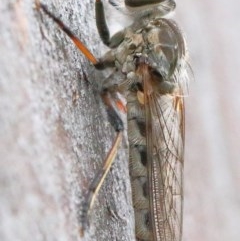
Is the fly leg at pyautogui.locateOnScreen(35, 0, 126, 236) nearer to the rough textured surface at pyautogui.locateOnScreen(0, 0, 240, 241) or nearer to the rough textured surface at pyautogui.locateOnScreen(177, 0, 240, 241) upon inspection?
the rough textured surface at pyautogui.locateOnScreen(0, 0, 240, 241)

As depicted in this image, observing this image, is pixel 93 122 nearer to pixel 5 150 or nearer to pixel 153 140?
pixel 153 140

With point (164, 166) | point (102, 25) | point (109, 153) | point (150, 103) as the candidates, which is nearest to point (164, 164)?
point (164, 166)

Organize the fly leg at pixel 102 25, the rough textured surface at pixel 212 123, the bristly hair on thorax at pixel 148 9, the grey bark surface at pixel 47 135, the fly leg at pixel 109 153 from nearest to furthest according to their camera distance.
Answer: the grey bark surface at pixel 47 135, the fly leg at pixel 109 153, the fly leg at pixel 102 25, the bristly hair on thorax at pixel 148 9, the rough textured surface at pixel 212 123

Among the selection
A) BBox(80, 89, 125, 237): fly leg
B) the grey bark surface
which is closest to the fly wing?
BBox(80, 89, 125, 237): fly leg

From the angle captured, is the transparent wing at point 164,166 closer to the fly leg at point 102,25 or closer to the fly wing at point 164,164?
the fly wing at point 164,164

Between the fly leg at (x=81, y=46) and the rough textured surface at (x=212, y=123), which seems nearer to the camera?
the fly leg at (x=81, y=46)

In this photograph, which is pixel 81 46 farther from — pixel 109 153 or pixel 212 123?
pixel 212 123

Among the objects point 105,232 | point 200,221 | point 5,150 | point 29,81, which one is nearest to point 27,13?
point 29,81

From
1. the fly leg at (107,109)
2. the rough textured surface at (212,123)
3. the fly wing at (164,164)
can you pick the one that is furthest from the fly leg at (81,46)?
the rough textured surface at (212,123)

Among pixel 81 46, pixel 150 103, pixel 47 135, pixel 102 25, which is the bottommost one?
pixel 47 135
